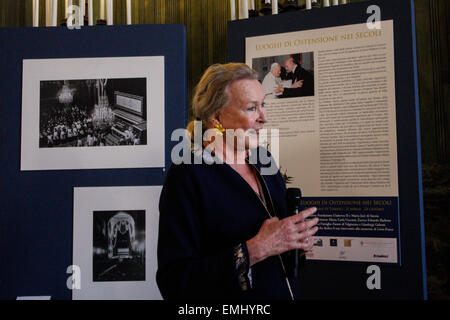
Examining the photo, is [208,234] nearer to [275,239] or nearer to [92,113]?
[275,239]

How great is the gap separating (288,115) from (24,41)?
1909 mm

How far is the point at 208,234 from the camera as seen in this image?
1.70m

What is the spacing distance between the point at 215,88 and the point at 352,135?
1241 mm

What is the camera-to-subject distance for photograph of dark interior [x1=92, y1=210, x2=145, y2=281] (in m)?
2.76

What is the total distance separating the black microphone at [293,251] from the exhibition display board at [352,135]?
1.07m

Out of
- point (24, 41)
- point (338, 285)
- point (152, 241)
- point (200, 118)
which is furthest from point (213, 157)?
point (24, 41)

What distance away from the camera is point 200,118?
1.98m

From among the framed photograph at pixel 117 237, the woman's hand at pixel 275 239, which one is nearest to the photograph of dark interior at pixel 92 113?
the framed photograph at pixel 117 237

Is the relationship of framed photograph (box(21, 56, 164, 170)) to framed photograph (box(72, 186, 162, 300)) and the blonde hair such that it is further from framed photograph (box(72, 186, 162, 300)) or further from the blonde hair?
the blonde hair

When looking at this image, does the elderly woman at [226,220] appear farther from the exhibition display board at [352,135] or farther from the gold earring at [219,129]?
the exhibition display board at [352,135]

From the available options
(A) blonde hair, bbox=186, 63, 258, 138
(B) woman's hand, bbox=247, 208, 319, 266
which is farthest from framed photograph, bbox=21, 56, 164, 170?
(B) woman's hand, bbox=247, 208, 319, 266

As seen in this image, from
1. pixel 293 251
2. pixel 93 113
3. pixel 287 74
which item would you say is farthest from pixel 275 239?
pixel 93 113

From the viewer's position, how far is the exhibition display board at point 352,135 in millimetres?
2621

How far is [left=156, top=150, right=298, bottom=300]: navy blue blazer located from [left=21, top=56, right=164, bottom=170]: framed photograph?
111 cm
